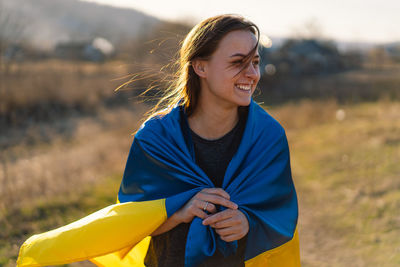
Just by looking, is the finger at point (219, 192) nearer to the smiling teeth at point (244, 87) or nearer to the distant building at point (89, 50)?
the smiling teeth at point (244, 87)

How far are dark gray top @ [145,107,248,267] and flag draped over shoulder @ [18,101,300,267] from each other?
0.25 ft

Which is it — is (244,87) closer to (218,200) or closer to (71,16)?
(218,200)

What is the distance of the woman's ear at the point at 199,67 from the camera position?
7.32 ft

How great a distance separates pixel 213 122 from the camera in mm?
2266

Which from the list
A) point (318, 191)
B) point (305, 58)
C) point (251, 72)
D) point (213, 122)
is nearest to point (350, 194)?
point (318, 191)

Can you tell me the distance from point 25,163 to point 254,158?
6.86 metres

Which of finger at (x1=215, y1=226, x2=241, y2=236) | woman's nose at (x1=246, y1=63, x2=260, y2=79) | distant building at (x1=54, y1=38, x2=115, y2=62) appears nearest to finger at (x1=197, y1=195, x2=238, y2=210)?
finger at (x1=215, y1=226, x2=241, y2=236)

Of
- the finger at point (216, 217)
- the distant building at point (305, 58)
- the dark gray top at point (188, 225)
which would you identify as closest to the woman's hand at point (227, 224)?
the finger at point (216, 217)

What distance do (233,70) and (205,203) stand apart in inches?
28.4

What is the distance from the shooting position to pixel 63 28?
395 ft

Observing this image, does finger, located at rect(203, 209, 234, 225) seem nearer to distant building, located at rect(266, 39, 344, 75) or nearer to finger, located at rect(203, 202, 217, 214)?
finger, located at rect(203, 202, 217, 214)

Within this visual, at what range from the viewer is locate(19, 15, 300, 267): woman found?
79.5 inches

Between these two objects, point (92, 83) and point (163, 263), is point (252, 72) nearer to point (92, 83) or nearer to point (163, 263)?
point (163, 263)

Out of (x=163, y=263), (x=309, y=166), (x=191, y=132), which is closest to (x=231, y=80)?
(x=191, y=132)
